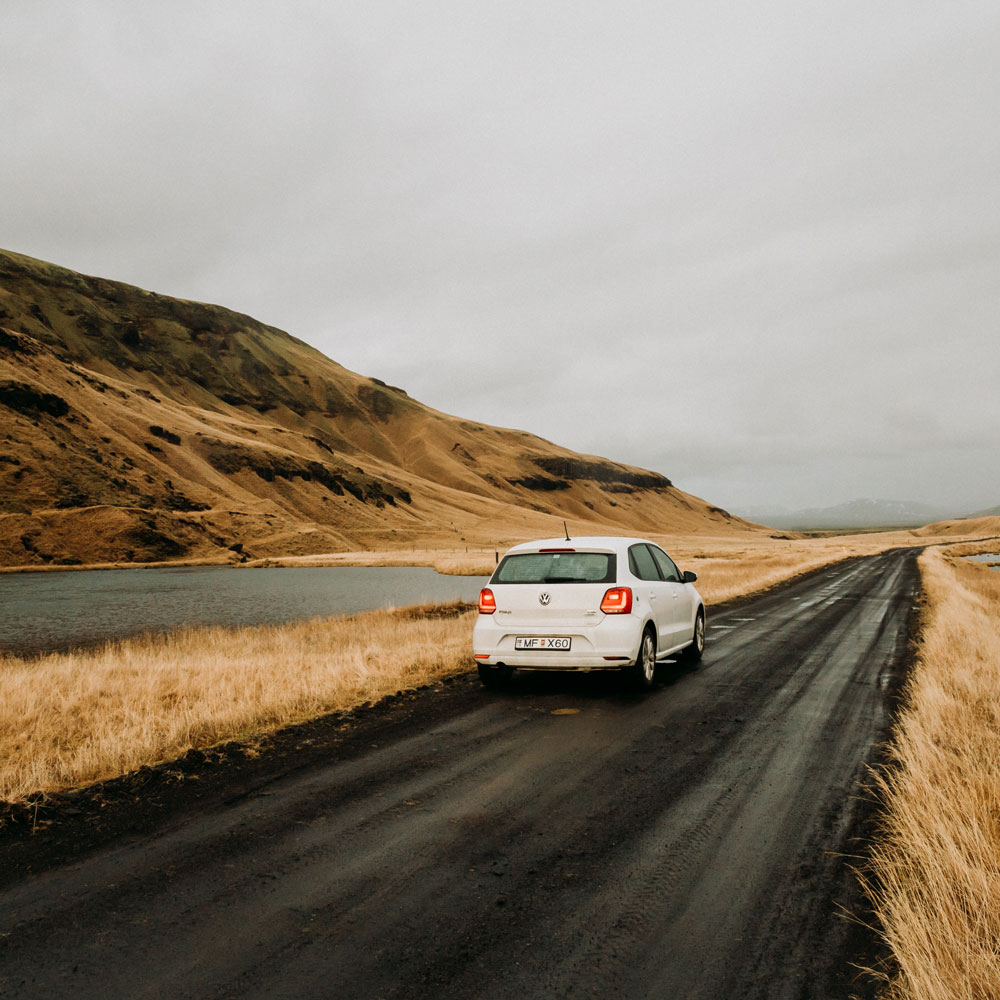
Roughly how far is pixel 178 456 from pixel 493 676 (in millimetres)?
94253

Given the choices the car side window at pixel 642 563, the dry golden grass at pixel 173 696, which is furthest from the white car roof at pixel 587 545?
the dry golden grass at pixel 173 696

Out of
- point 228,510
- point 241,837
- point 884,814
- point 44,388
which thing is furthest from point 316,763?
point 44,388

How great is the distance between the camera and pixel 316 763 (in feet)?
19.8

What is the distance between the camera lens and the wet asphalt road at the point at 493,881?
2.97 m

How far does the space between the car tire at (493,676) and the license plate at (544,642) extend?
0.67 meters

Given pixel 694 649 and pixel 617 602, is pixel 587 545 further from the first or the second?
pixel 694 649

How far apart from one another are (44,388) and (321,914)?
9397cm

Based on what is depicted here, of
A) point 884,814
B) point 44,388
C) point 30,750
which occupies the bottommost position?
point 30,750

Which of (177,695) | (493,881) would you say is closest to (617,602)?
(493,881)

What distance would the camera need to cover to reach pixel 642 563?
9.89 meters

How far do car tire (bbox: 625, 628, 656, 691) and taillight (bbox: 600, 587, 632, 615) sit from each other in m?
0.53

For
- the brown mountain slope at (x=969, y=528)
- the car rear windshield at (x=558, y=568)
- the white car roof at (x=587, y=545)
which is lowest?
the car rear windshield at (x=558, y=568)

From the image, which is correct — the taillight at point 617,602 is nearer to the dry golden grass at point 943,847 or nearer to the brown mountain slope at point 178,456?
the dry golden grass at point 943,847

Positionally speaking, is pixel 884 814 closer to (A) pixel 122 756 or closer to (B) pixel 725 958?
(B) pixel 725 958
